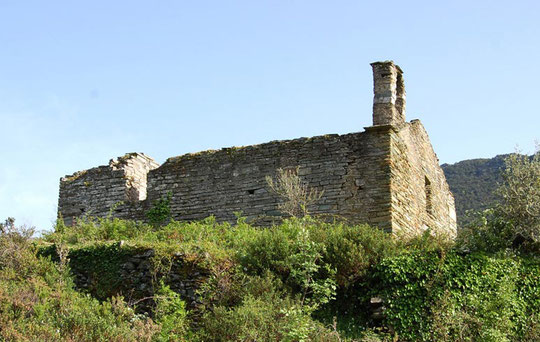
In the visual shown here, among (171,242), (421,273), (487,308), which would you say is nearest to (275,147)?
(171,242)

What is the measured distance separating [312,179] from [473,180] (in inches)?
676

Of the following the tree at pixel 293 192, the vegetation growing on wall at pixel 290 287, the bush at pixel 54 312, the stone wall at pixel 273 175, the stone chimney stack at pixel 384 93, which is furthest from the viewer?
the stone chimney stack at pixel 384 93

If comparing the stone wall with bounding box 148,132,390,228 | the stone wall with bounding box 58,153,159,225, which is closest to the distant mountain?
the stone wall with bounding box 148,132,390,228

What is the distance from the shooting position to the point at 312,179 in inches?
617

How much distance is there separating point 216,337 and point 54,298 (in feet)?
7.97

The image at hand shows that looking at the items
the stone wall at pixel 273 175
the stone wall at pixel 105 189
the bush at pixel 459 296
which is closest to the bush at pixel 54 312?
the bush at pixel 459 296

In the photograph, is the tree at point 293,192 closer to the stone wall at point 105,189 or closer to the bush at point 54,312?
the stone wall at point 105,189

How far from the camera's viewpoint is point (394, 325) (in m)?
11.1

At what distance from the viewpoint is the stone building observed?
15.1 metres

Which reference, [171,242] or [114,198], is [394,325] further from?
[114,198]

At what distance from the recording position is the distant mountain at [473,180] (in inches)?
1122

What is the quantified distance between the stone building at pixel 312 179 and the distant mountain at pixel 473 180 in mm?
9973

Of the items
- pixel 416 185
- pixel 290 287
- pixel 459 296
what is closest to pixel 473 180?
pixel 416 185

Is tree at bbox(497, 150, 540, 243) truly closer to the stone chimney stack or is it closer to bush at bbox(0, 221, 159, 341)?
the stone chimney stack
